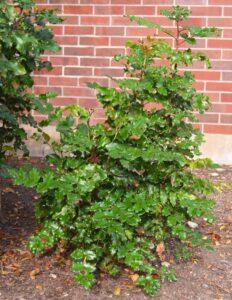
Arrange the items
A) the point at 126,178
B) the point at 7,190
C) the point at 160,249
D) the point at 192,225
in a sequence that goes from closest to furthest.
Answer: the point at 126,178
the point at 160,249
the point at 192,225
the point at 7,190

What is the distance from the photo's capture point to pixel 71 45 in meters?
6.04

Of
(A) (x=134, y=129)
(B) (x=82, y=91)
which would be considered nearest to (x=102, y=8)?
(B) (x=82, y=91)

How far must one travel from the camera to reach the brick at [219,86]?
5.86m

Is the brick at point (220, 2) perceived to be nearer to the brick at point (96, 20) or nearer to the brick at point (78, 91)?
the brick at point (96, 20)

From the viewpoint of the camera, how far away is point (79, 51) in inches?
238

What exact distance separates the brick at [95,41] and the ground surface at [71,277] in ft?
7.48

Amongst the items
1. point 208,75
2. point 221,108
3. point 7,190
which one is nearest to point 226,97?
point 221,108

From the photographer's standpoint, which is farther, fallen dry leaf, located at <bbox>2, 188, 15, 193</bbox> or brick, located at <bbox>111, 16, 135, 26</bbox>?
brick, located at <bbox>111, 16, 135, 26</bbox>

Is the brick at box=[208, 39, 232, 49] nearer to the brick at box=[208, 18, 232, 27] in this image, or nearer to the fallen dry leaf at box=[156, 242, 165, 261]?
the brick at box=[208, 18, 232, 27]

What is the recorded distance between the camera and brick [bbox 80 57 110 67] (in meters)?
6.00

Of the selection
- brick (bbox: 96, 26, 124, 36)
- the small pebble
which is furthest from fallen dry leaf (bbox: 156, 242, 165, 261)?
brick (bbox: 96, 26, 124, 36)

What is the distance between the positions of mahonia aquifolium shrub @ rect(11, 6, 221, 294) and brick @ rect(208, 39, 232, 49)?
2.44m

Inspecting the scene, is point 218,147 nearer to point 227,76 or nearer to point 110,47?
point 227,76

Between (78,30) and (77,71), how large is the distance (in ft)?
1.28
